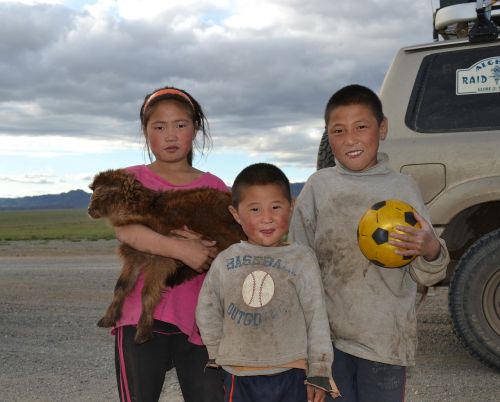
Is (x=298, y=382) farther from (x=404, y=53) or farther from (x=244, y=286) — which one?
(x=404, y=53)

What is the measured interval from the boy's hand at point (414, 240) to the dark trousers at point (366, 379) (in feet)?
1.78

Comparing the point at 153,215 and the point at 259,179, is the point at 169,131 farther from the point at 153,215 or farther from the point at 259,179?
the point at 259,179

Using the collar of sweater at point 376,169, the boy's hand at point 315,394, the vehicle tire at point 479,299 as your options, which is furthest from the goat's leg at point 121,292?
the vehicle tire at point 479,299

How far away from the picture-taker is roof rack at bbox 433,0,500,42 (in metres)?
5.67

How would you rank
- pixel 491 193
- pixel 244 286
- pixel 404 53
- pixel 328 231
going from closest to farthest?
pixel 244 286 < pixel 328 231 < pixel 491 193 < pixel 404 53

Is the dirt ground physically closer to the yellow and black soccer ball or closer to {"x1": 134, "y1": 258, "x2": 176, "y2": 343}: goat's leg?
{"x1": 134, "y1": 258, "x2": 176, "y2": 343}: goat's leg

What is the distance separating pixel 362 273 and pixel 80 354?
4333 millimetres

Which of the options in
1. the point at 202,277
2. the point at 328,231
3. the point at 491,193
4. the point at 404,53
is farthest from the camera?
the point at 404,53

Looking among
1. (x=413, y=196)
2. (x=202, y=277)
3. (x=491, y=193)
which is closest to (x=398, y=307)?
(x=413, y=196)

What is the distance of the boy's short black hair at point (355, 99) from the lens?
125 inches

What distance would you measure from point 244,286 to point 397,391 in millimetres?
854

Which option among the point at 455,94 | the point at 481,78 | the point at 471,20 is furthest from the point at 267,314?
the point at 471,20

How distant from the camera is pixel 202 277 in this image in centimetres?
338

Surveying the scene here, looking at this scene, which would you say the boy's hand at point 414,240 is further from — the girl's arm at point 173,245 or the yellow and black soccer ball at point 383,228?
the girl's arm at point 173,245
